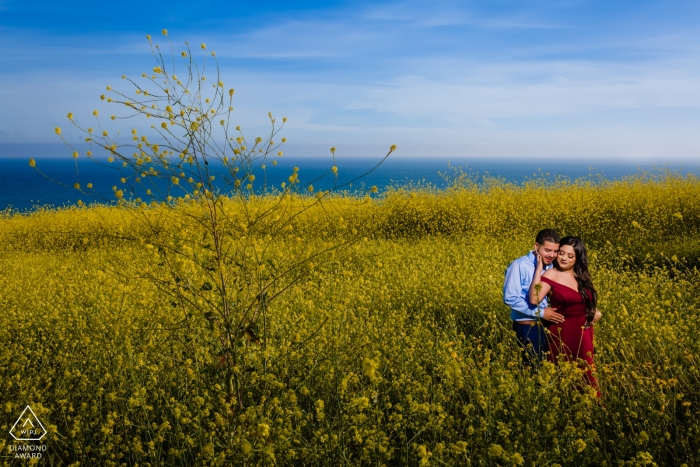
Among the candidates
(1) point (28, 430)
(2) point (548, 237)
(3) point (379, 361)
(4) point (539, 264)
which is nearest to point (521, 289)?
(4) point (539, 264)

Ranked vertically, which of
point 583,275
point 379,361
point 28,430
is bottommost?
point 28,430

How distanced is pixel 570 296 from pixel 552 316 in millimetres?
248

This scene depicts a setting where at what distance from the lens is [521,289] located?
4258 mm

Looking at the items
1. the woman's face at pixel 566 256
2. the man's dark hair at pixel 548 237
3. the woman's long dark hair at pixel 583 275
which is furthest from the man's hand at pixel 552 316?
the man's dark hair at pixel 548 237

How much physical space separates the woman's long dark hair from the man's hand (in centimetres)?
29

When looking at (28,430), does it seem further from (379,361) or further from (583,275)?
(583,275)

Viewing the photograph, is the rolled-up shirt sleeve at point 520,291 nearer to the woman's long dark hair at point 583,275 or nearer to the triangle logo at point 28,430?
the woman's long dark hair at point 583,275

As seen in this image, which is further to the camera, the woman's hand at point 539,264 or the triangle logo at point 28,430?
the woman's hand at point 539,264

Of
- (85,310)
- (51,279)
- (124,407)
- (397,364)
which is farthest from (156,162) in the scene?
(51,279)

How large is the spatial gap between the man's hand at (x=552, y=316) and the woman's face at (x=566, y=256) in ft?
1.33

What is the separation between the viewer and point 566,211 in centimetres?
1228

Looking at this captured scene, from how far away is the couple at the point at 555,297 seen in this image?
162 inches

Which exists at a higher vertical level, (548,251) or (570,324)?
(548,251)

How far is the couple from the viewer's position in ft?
13.5
